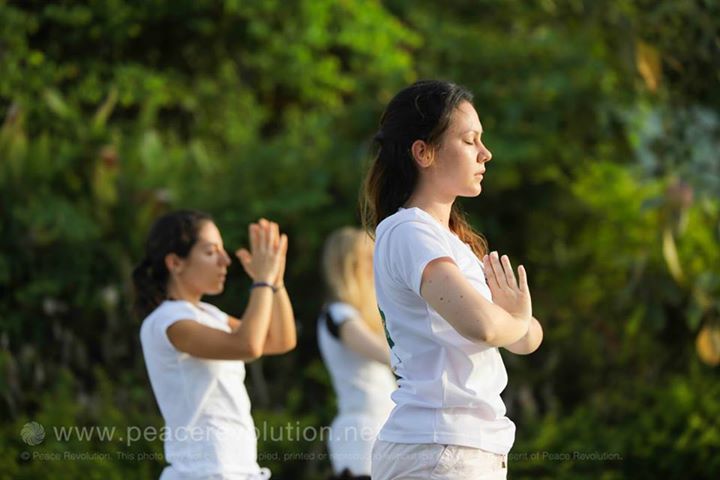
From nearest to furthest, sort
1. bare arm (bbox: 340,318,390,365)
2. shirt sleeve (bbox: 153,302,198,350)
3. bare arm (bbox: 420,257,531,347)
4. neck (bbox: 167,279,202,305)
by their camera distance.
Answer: bare arm (bbox: 420,257,531,347), shirt sleeve (bbox: 153,302,198,350), neck (bbox: 167,279,202,305), bare arm (bbox: 340,318,390,365)

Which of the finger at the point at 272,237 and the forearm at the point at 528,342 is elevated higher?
the finger at the point at 272,237

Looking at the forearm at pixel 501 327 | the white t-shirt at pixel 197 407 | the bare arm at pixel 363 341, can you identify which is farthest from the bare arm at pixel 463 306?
the bare arm at pixel 363 341

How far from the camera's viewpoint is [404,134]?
10.0 feet

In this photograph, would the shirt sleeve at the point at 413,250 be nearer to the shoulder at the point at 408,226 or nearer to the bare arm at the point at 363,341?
the shoulder at the point at 408,226

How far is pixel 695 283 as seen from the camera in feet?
25.3


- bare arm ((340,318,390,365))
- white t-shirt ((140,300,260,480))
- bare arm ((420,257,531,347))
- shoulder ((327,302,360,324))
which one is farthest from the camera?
shoulder ((327,302,360,324))

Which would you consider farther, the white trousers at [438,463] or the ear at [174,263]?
the ear at [174,263]

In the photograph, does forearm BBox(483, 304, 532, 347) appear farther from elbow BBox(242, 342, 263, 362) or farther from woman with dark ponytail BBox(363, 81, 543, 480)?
elbow BBox(242, 342, 263, 362)

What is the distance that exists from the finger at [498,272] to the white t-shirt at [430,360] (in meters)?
0.05

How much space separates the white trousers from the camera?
2789 millimetres

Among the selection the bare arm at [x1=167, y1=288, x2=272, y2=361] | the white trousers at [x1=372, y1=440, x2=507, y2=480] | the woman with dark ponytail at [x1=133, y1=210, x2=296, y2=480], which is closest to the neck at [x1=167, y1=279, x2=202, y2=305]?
the woman with dark ponytail at [x1=133, y1=210, x2=296, y2=480]

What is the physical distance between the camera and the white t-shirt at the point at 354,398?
5383 millimetres

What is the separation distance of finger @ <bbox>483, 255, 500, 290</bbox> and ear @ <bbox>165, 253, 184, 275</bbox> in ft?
5.40

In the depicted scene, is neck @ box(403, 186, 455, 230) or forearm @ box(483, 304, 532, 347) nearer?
forearm @ box(483, 304, 532, 347)
